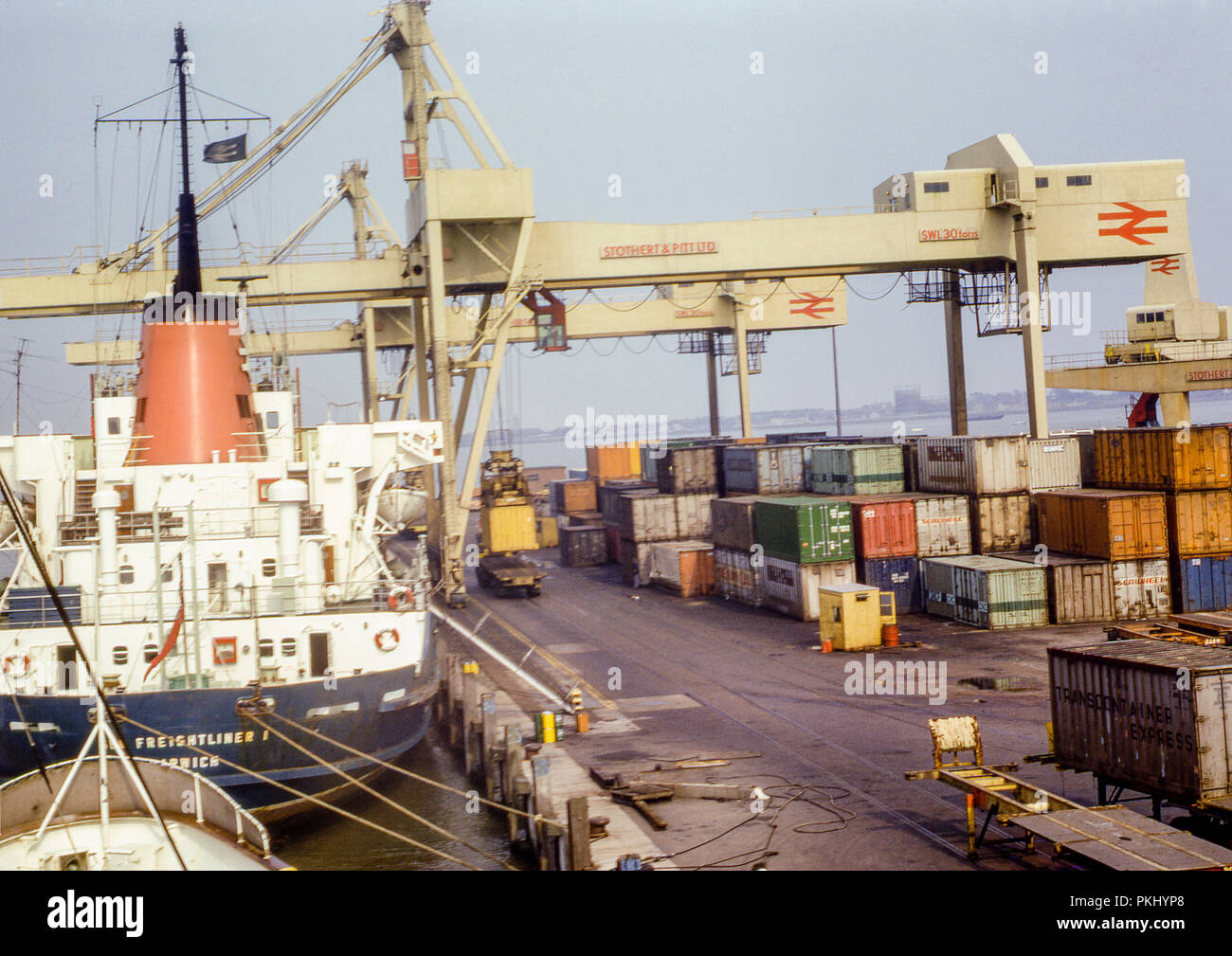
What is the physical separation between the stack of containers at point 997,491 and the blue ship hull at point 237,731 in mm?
23882

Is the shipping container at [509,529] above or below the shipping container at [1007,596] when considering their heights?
above

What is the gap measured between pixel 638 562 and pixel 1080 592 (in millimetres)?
20670

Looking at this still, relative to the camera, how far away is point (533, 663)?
107 ft

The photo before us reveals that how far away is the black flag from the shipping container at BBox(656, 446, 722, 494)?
95.8 ft

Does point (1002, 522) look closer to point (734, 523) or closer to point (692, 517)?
point (734, 523)

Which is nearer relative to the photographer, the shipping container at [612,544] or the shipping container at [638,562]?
the shipping container at [638,562]

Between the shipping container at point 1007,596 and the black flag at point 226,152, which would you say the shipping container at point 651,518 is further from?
the black flag at point 226,152

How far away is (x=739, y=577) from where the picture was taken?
4347cm

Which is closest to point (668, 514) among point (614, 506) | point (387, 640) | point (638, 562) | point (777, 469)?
point (638, 562)

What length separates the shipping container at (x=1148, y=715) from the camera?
1463cm

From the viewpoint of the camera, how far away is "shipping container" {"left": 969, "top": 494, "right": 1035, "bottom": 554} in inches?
1524

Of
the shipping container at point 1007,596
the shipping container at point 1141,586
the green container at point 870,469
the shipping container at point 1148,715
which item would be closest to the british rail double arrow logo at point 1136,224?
the green container at point 870,469
